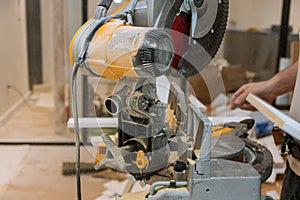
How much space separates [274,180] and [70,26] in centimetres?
153

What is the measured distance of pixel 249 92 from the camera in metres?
1.25

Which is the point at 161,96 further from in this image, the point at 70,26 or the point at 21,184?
the point at 70,26

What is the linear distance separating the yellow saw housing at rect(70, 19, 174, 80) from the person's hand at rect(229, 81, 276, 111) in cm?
60

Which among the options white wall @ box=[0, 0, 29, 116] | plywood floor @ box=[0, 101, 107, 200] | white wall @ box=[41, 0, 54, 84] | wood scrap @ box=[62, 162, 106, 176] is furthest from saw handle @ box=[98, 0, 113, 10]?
white wall @ box=[0, 0, 29, 116]

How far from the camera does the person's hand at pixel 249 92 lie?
4.05 feet

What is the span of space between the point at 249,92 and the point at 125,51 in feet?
2.33

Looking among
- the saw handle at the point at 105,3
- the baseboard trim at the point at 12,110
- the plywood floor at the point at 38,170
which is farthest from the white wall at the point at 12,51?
the saw handle at the point at 105,3

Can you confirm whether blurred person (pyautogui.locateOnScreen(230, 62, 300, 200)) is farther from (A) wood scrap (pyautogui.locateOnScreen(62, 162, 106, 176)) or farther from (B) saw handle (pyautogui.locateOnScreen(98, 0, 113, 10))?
(A) wood scrap (pyautogui.locateOnScreen(62, 162, 106, 176))

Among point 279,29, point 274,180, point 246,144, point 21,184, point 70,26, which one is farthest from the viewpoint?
point 279,29

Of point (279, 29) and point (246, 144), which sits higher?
point (279, 29)

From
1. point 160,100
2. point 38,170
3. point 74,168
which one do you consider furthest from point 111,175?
point 160,100

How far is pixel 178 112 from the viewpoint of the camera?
0.82 metres

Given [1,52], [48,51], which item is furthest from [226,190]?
[48,51]

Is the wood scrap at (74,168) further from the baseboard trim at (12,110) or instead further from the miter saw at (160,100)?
the baseboard trim at (12,110)
